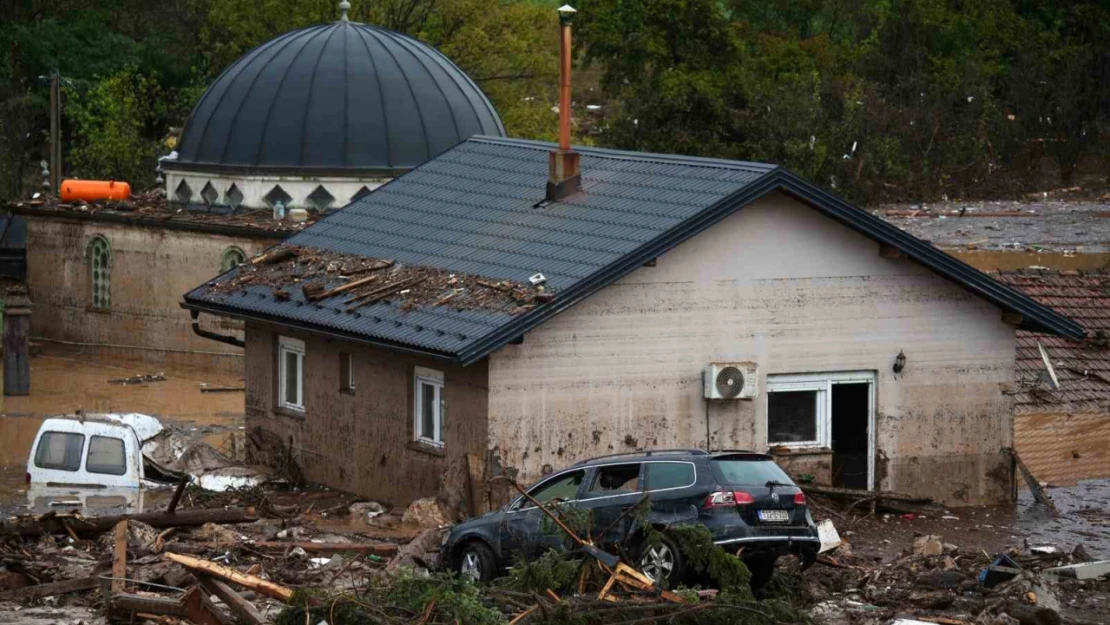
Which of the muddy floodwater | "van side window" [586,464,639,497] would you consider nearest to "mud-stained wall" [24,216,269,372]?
the muddy floodwater

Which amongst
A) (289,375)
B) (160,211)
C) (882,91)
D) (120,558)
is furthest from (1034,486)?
(882,91)

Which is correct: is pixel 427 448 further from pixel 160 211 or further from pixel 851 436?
pixel 160 211

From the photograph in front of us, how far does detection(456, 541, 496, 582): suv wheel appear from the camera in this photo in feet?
64.5

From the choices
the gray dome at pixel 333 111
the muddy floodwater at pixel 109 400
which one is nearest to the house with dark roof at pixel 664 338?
the muddy floodwater at pixel 109 400

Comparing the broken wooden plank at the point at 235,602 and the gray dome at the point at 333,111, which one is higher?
the gray dome at the point at 333,111

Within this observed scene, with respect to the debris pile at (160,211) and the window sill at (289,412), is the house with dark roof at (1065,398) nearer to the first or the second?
the window sill at (289,412)

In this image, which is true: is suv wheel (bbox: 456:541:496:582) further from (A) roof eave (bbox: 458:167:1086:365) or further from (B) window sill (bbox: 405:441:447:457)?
(B) window sill (bbox: 405:441:447:457)

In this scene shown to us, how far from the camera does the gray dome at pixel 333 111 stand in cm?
4606

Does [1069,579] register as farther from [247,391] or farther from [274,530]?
[247,391]

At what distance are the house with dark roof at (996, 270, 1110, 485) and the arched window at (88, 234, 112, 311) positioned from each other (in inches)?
963

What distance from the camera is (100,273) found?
4944 centimetres

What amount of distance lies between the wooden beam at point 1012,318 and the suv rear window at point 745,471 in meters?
8.23

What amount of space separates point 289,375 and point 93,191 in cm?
2278

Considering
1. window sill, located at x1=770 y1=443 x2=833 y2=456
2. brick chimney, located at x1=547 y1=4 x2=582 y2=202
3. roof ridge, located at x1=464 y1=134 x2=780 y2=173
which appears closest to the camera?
roof ridge, located at x1=464 y1=134 x2=780 y2=173
